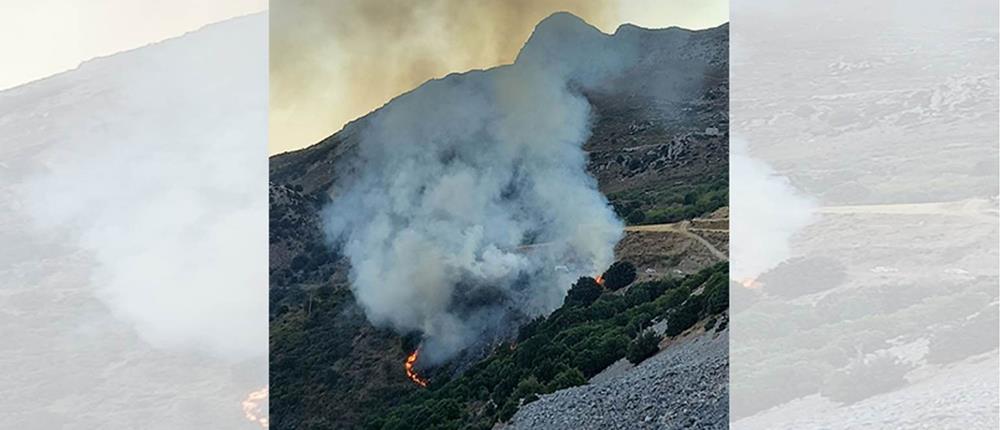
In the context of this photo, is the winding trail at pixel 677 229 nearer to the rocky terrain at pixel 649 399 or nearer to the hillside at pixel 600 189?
the hillside at pixel 600 189

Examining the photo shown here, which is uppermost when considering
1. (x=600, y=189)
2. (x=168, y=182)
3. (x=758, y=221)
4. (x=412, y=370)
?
(x=168, y=182)

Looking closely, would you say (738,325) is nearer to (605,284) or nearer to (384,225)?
(605,284)

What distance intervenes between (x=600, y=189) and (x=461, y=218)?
0.78 metres

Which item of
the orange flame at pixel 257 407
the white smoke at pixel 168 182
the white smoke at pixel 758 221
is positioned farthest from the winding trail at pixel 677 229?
the orange flame at pixel 257 407

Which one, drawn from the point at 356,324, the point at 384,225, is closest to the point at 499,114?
the point at 384,225

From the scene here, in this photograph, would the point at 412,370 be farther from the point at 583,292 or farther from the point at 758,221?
the point at 758,221

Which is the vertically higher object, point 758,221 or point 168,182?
point 168,182

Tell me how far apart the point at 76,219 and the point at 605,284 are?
9.42 ft

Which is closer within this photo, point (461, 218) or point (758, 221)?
point (461, 218)

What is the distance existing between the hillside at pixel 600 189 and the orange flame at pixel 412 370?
33 millimetres

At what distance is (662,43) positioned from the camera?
23.7ft

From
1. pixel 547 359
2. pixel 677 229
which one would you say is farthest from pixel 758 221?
pixel 547 359

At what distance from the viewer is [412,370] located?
7152mm

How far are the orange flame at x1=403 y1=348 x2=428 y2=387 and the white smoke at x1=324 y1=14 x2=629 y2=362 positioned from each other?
8 centimetres
